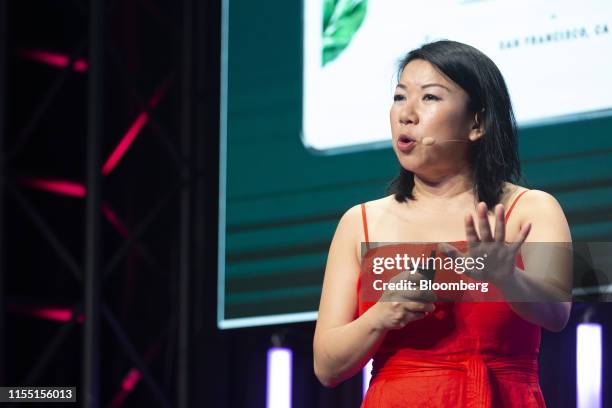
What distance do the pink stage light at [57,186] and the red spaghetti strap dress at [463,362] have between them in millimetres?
1944

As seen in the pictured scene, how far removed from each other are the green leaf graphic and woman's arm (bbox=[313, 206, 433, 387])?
977mm

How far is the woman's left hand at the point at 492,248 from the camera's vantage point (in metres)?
1.36

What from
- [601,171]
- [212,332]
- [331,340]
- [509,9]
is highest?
[509,9]

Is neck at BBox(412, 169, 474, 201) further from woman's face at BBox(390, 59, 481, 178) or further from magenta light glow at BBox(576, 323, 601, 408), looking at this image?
magenta light glow at BBox(576, 323, 601, 408)

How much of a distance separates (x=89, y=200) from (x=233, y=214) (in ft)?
1.36

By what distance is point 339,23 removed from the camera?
8.65 feet

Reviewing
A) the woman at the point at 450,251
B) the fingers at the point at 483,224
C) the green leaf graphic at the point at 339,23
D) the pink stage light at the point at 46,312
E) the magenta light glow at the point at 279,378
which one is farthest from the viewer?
the pink stage light at the point at 46,312

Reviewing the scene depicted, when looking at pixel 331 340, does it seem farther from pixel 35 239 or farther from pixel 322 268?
pixel 35 239

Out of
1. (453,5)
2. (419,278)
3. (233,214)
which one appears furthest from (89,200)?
(419,278)

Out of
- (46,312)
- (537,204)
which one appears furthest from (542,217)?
(46,312)

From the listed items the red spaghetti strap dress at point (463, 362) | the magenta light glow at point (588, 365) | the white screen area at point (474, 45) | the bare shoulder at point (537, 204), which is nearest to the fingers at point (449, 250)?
the red spaghetti strap dress at point (463, 362)

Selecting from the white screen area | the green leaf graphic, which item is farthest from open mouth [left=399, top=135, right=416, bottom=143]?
the green leaf graphic

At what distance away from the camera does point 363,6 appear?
259cm

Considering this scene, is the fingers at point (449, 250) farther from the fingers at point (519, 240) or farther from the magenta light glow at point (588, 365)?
the magenta light glow at point (588, 365)
